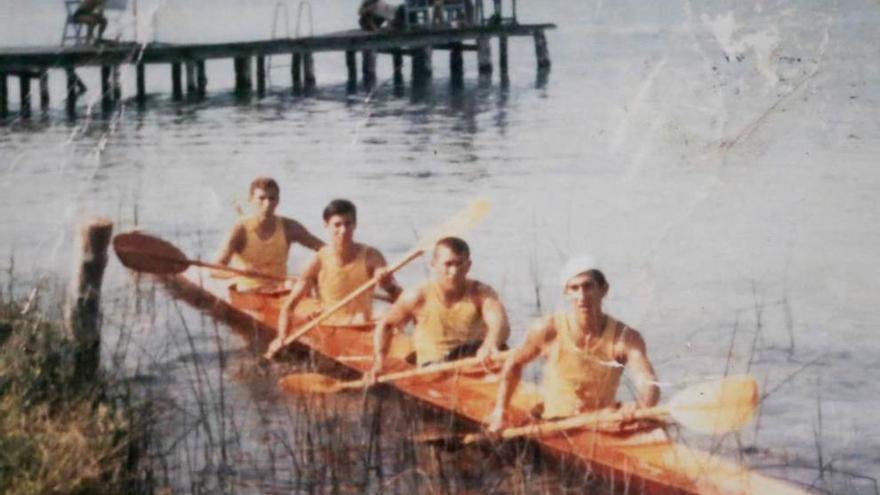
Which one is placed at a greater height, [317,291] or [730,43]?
[730,43]

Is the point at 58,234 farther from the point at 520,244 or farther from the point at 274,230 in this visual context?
the point at 520,244

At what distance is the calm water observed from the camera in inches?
335

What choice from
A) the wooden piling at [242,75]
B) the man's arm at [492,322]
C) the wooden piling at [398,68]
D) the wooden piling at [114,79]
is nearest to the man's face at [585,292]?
the man's arm at [492,322]

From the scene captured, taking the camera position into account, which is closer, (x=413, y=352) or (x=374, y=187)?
(x=413, y=352)

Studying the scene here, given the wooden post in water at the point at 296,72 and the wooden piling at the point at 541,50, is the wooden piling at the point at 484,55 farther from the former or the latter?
the wooden post in water at the point at 296,72

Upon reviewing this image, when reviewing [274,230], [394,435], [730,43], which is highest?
[730,43]

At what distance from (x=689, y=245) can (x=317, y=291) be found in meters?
4.88

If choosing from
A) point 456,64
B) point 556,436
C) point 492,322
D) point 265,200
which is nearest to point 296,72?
point 456,64

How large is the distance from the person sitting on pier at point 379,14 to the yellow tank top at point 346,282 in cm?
2031

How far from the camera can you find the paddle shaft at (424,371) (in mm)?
6594

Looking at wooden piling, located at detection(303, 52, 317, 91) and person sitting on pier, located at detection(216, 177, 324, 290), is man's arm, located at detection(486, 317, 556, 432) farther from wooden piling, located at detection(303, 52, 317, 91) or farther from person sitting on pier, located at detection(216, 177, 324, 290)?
wooden piling, located at detection(303, 52, 317, 91)

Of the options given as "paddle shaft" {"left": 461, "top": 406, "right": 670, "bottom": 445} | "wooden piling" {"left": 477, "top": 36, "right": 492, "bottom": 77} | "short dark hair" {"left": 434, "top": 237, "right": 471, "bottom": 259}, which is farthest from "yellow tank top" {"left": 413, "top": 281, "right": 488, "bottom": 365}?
Result: "wooden piling" {"left": 477, "top": 36, "right": 492, "bottom": 77}

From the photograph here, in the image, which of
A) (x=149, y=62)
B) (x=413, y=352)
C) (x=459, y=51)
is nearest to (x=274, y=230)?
(x=413, y=352)

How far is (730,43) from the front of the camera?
21.8 feet
